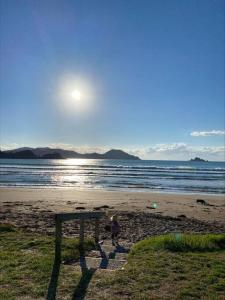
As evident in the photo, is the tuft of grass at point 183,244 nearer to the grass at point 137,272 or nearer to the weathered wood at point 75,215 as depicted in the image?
the grass at point 137,272

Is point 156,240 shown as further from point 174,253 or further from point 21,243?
point 21,243

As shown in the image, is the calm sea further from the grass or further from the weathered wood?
the grass

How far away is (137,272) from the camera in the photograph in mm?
6984

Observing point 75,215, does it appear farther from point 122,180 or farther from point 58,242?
point 122,180

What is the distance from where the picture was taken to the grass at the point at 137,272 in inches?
237

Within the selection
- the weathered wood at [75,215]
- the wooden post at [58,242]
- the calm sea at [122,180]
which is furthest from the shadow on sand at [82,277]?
the calm sea at [122,180]

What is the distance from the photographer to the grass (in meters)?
6.01

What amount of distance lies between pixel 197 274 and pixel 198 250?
7.04 feet

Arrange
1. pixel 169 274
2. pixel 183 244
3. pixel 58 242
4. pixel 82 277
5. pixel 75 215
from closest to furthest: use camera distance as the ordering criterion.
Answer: pixel 82 277
pixel 169 274
pixel 58 242
pixel 75 215
pixel 183 244

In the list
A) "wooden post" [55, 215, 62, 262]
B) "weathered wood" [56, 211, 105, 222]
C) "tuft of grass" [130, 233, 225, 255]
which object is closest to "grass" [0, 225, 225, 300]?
"tuft of grass" [130, 233, 225, 255]

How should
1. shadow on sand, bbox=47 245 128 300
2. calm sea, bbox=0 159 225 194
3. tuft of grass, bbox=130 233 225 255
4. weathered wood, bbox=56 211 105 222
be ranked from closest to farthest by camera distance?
shadow on sand, bbox=47 245 128 300
weathered wood, bbox=56 211 105 222
tuft of grass, bbox=130 233 225 255
calm sea, bbox=0 159 225 194

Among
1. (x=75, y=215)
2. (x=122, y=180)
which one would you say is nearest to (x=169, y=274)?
(x=75, y=215)

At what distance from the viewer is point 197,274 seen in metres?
6.92

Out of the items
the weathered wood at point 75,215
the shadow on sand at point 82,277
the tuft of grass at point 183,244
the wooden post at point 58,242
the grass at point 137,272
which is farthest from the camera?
the tuft of grass at point 183,244
